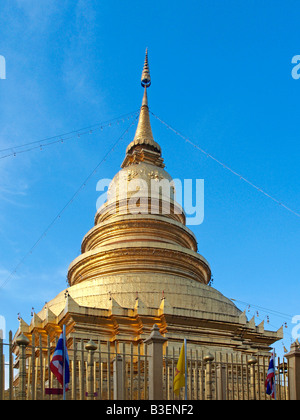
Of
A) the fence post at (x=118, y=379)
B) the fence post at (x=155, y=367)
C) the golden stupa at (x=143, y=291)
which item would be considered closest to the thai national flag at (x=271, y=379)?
the fence post at (x=155, y=367)

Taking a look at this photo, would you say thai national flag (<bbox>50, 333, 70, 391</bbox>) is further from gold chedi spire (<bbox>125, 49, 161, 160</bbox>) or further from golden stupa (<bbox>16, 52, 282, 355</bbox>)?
gold chedi spire (<bbox>125, 49, 161, 160</bbox>)

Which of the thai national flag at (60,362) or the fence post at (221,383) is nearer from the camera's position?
the thai national flag at (60,362)

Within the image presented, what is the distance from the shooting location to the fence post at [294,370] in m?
13.7

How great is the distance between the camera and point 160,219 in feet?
108

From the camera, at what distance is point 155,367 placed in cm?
1177

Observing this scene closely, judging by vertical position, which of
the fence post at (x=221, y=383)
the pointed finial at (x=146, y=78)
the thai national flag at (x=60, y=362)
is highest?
the pointed finial at (x=146, y=78)

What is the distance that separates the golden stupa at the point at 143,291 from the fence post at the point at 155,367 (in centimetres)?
1077

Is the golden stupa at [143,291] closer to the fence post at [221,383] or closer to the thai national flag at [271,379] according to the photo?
the fence post at [221,383]

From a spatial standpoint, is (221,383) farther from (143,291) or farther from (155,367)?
(143,291)

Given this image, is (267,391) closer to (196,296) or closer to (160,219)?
(196,296)

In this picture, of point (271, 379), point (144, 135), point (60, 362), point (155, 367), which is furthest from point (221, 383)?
point (144, 135)

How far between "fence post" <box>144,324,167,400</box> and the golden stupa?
10.8 meters
